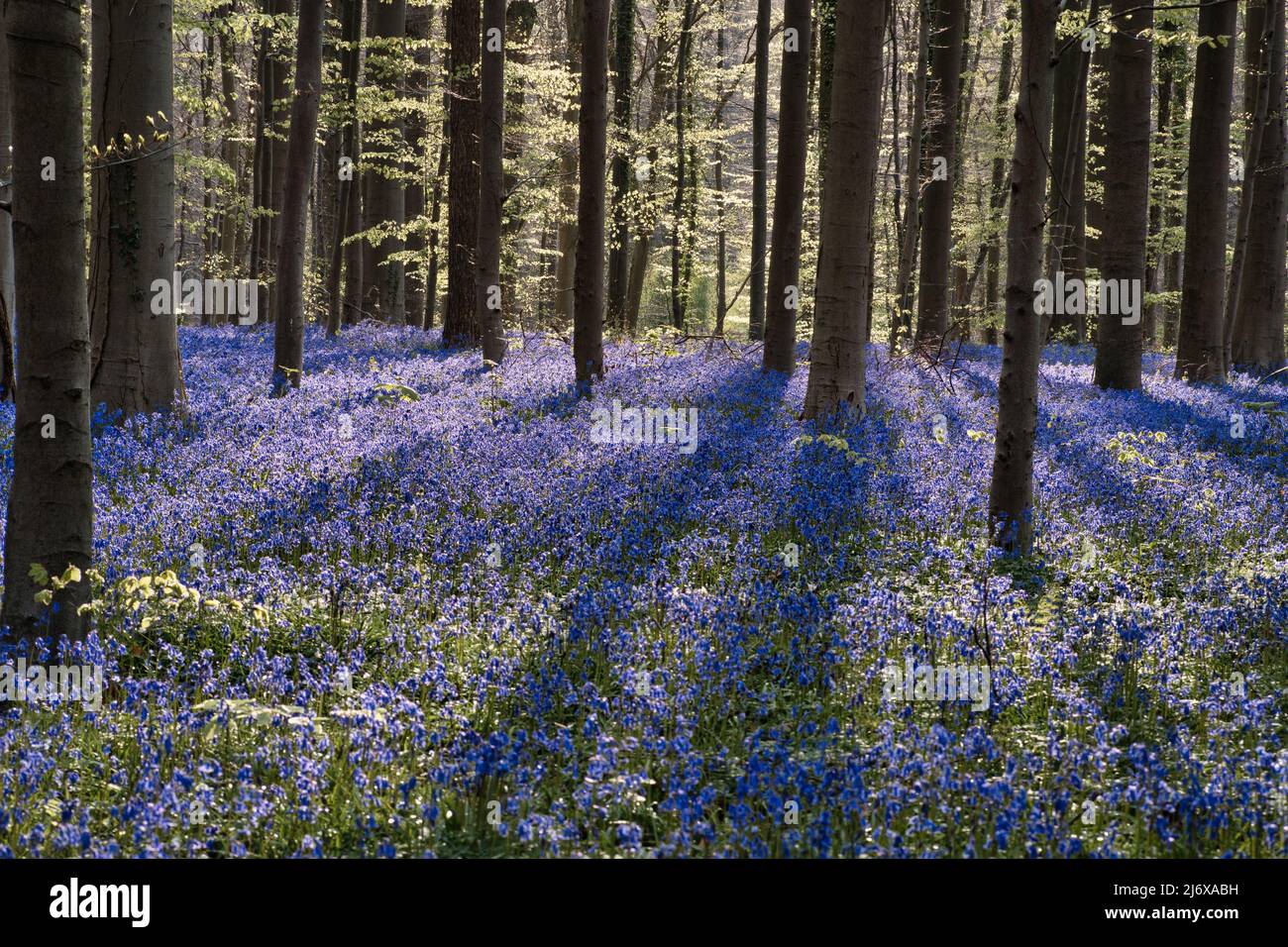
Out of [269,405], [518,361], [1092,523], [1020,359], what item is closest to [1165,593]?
[1092,523]

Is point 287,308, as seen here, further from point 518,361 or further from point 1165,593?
point 1165,593

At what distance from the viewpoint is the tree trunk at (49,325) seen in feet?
14.5

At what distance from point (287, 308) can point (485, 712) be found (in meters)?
9.85

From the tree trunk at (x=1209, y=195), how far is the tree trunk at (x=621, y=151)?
10.3 metres

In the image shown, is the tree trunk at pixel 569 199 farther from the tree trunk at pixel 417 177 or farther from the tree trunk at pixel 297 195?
the tree trunk at pixel 297 195

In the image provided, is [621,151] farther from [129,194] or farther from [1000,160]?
[1000,160]

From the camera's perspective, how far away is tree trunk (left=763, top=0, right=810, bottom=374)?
1363cm

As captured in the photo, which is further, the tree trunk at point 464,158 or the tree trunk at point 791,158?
the tree trunk at point 464,158

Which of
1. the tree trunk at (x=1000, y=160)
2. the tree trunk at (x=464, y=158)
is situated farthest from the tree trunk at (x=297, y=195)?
the tree trunk at (x=1000, y=160)

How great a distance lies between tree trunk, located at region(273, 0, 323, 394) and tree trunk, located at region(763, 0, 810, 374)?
5800 millimetres

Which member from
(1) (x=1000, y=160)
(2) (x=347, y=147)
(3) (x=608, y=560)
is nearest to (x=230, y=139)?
(2) (x=347, y=147)

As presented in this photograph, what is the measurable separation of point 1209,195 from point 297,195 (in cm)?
1396

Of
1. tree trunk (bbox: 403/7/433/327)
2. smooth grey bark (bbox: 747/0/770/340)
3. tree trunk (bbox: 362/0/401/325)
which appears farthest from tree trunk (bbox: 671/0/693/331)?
tree trunk (bbox: 362/0/401/325)

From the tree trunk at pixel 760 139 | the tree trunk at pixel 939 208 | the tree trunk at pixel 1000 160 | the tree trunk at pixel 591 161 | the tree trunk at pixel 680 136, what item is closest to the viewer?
the tree trunk at pixel 591 161
